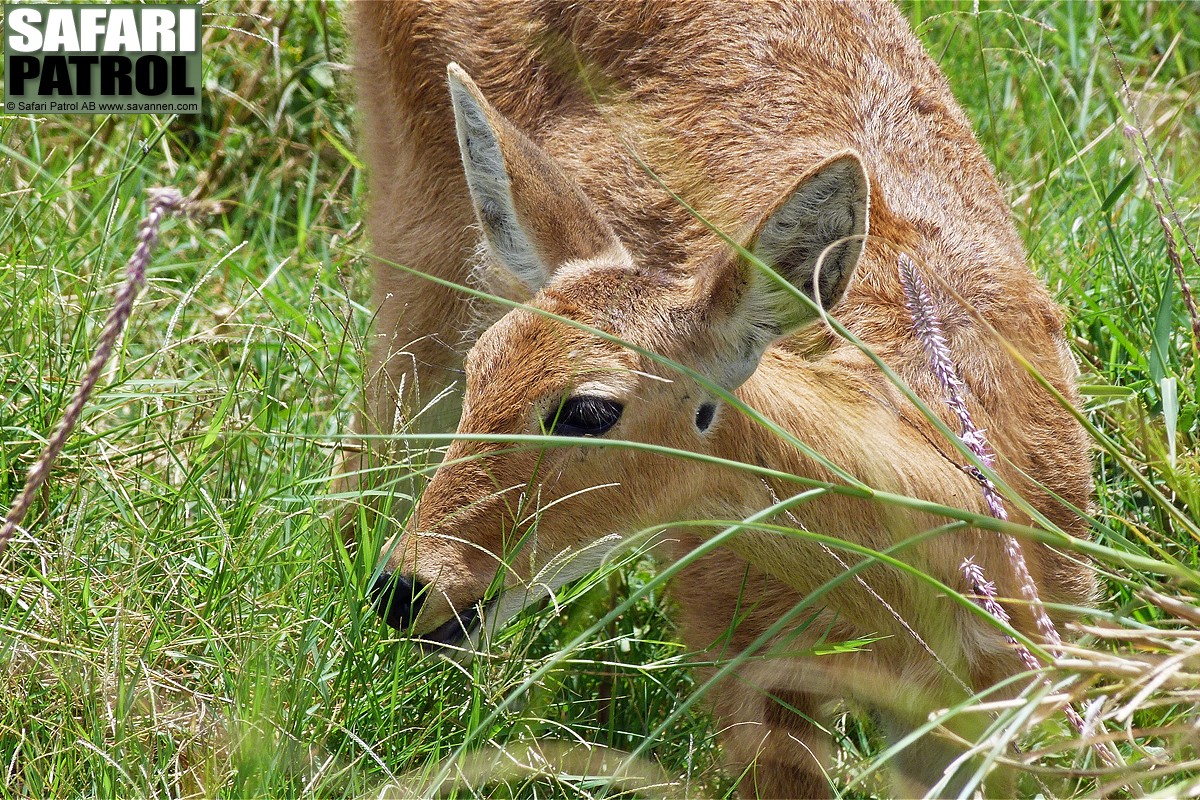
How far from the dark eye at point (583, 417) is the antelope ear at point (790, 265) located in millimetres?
299

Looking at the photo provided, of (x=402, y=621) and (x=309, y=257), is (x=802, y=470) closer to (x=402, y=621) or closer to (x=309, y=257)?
(x=402, y=621)

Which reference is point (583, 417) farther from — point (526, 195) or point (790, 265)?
point (526, 195)

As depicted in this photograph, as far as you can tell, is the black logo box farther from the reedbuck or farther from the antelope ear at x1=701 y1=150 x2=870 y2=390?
the antelope ear at x1=701 y1=150 x2=870 y2=390

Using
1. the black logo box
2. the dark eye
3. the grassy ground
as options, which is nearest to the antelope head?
the dark eye

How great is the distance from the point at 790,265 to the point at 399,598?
1.16 meters

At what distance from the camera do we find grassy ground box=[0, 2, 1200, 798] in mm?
3049

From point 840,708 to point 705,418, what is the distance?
0.99 metres

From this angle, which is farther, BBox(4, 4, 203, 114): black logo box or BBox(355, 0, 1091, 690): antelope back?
BBox(4, 4, 203, 114): black logo box

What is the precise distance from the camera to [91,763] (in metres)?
2.96

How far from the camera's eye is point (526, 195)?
3500 millimetres

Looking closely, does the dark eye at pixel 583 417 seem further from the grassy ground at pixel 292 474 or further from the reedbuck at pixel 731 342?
the grassy ground at pixel 292 474

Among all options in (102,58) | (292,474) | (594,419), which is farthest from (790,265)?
(102,58)

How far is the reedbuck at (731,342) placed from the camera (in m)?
3.12

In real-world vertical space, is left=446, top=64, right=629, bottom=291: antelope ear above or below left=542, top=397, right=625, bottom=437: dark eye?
above
